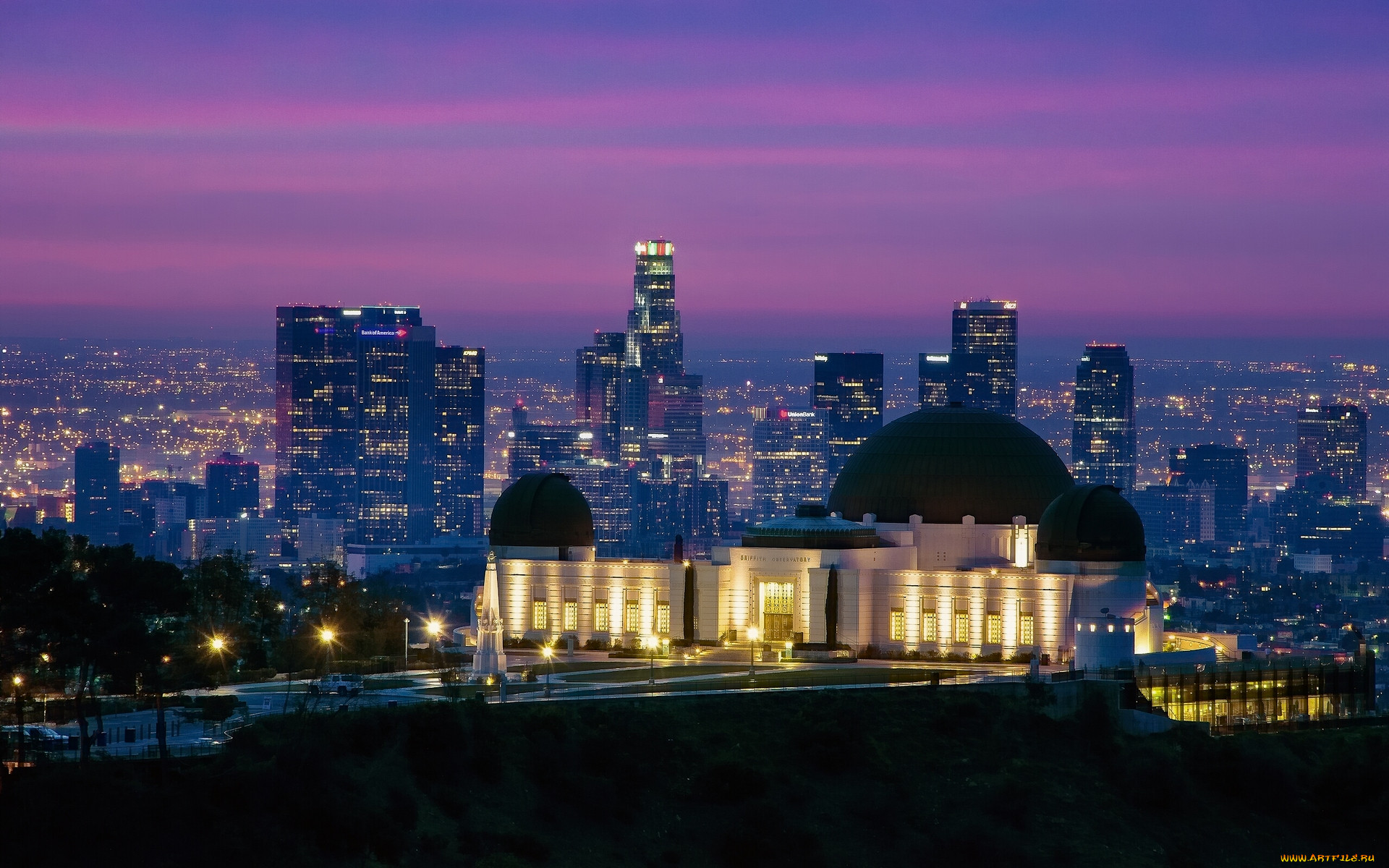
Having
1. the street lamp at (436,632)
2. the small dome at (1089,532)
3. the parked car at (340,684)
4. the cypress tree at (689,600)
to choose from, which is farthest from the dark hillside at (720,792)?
the cypress tree at (689,600)

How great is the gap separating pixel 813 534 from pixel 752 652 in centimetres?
1336

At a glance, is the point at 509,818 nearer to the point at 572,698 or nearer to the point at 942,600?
the point at 572,698

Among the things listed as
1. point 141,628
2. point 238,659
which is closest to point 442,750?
point 141,628

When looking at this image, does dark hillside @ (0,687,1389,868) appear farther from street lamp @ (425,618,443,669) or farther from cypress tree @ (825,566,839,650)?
cypress tree @ (825,566,839,650)

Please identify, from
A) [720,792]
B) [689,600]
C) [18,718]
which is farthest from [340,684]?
[689,600]

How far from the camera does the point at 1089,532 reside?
4614 inches

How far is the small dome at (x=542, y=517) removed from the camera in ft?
423

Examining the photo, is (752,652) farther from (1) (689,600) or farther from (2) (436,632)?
(2) (436,632)

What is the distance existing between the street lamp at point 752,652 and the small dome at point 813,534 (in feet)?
14.2

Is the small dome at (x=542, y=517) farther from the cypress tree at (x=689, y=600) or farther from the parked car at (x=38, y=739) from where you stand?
the parked car at (x=38, y=739)

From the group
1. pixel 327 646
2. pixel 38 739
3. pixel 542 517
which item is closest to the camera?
pixel 38 739

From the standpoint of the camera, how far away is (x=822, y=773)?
8856 centimetres

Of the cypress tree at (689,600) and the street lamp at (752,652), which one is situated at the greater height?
the cypress tree at (689,600)

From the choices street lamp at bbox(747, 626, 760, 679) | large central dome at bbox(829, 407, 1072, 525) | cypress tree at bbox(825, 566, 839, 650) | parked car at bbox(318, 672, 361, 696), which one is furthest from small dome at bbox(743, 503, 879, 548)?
parked car at bbox(318, 672, 361, 696)
